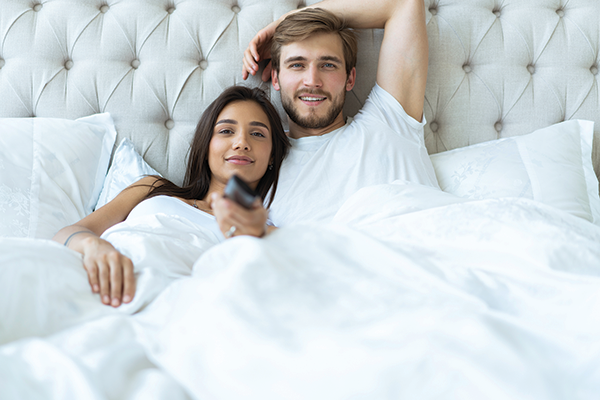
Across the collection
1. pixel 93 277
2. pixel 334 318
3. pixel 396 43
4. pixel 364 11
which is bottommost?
pixel 93 277

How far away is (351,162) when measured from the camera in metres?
1.31

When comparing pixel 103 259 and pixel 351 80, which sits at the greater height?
pixel 351 80

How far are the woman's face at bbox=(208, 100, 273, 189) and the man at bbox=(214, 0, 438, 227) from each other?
0.10 metres

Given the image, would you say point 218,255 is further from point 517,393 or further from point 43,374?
point 517,393

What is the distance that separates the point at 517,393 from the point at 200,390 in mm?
336

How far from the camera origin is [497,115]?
1.53 metres

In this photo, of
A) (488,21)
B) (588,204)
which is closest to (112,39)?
(488,21)

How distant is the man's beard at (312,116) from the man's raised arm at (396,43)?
0.16m

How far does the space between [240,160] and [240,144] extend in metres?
0.05

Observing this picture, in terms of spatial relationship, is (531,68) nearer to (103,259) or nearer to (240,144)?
(240,144)

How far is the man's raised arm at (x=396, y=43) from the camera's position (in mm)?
1360

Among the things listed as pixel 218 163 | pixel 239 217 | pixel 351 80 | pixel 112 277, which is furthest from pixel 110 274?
pixel 351 80

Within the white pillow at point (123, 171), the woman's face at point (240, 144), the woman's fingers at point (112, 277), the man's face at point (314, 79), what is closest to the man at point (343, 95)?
the man's face at point (314, 79)

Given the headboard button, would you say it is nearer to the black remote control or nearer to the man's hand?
the man's hand
